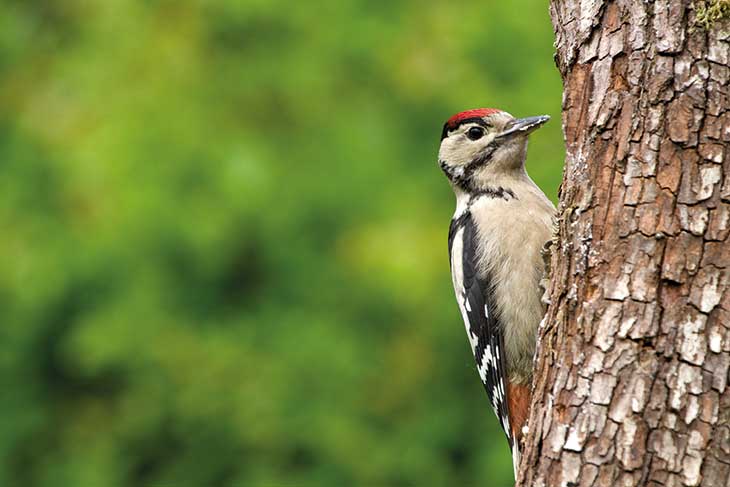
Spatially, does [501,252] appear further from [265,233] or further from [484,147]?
[265,233]

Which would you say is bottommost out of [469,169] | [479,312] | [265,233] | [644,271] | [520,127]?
[479,312]

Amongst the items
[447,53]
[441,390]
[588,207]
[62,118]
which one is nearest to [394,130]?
[447,53]

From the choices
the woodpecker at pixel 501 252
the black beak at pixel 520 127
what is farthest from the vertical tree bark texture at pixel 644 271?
the black beak at pixel 520 127

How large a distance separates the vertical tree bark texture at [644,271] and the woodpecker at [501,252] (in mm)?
1292

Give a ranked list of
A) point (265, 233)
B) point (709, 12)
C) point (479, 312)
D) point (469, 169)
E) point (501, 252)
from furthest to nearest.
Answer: point (265, 233) → point (469, 169) → point (479, 312) → point (501, 252) → point (709, 12)

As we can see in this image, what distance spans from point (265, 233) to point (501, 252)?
2.83 m

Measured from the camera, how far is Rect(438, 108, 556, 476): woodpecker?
4250 millimetres

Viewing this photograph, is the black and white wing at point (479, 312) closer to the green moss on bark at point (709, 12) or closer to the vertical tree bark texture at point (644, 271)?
the vertical tree bark texture at point (644, 271)

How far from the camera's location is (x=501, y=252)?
14.2 feet

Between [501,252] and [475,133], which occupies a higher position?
[475,133]

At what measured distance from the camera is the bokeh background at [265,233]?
22.0 feet

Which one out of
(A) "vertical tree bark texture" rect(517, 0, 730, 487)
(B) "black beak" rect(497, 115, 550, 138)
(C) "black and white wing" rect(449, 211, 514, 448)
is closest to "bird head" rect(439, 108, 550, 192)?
(B) "black beak" rect(497, 115, 550, 138)

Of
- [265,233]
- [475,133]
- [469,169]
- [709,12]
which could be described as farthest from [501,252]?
[265,233]

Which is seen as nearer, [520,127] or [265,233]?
[520,127]
